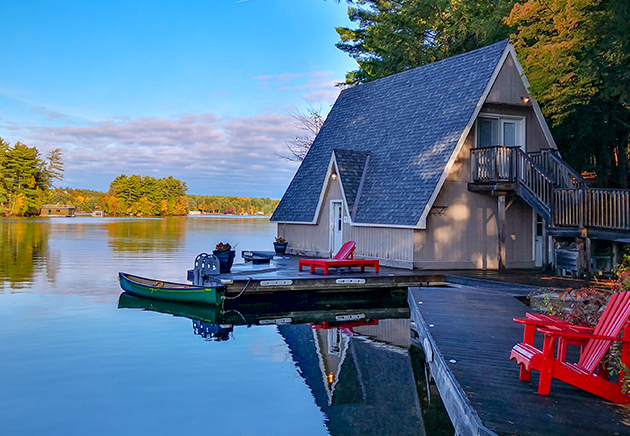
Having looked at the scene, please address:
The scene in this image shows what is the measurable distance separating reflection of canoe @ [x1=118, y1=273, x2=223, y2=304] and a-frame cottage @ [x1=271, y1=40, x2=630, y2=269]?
21.2 feet

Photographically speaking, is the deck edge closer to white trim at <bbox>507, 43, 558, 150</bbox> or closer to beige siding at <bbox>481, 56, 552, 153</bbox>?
beige siding at <bbox>481, 56, 552, 153</bbox>

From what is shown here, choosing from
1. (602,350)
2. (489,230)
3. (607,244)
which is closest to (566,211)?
(489,230)

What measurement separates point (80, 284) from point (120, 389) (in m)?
14.1

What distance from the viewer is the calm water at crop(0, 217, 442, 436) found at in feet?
25.7

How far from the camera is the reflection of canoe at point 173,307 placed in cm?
1586

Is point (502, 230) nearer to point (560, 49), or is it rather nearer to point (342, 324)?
point (560, 49)

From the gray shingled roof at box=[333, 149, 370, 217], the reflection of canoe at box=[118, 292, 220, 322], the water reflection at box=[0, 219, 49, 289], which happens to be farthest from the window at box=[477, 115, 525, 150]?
the water reflection at box=[0, 219, 49, 289]

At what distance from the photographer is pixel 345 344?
41.0ft

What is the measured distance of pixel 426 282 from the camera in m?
16.9

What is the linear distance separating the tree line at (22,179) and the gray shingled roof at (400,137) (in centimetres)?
8288

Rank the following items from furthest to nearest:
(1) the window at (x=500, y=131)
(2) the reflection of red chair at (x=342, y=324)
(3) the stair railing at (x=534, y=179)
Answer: (1) the window at (x=500, y=131) < (3) the stair railing at (x=534, y=179) < (2) the reflection of red chair at (x=342, y=324)

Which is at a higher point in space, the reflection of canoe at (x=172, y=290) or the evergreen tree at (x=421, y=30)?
the evergreen tree at (x=421, y=30)

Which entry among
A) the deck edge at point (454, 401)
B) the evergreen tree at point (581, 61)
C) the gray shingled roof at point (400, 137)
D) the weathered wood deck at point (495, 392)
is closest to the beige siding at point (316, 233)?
the gray shingled roof at point (400, 137)

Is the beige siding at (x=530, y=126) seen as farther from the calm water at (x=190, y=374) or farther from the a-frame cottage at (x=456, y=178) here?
the calm water at (x=190, y=374)
